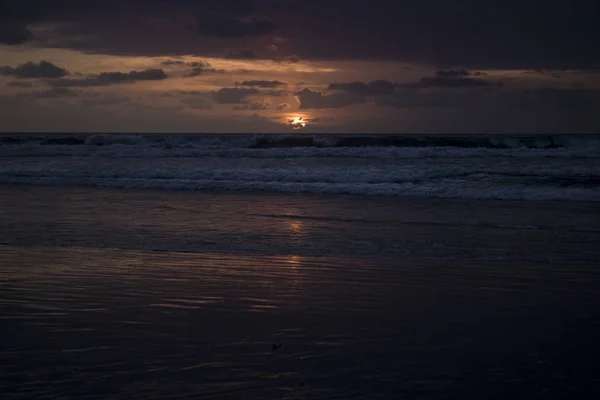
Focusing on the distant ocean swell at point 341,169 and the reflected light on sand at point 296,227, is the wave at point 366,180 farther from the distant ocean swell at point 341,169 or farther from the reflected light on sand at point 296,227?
the reflected light on sand at point 296,227

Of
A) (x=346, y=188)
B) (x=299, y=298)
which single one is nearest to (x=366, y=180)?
(x=346, y=188)

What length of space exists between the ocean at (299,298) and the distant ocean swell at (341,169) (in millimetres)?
2145

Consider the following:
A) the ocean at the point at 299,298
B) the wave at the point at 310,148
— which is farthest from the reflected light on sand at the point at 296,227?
the wave at the point at 310,148

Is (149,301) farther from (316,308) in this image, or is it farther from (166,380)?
(166,380)

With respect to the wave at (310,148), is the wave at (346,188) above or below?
below

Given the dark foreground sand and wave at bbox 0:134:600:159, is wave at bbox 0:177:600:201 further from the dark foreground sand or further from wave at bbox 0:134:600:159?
wave at bbox 0:134:600:159

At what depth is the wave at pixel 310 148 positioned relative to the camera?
32.5 metres

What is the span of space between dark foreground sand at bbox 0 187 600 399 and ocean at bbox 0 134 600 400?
0.02 meters

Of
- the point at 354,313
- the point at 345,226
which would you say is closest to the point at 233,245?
the point at 345,226

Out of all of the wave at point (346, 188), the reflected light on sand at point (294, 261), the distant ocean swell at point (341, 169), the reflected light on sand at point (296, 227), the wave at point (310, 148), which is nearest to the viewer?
the reflected light on sand at point (294, 261)

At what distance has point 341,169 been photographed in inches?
914

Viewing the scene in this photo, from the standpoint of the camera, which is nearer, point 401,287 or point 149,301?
point 149,301

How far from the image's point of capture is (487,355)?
14.8 ft

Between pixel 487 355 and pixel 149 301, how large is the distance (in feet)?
9.96
